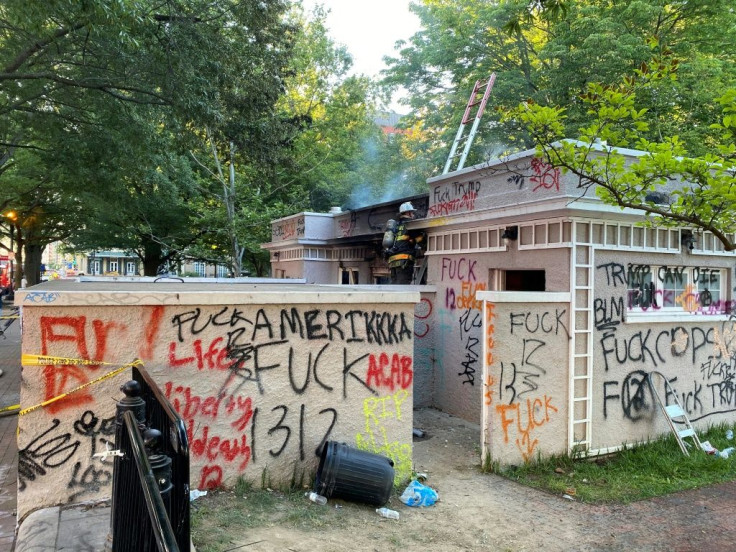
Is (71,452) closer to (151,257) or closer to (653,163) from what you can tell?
(653,163)

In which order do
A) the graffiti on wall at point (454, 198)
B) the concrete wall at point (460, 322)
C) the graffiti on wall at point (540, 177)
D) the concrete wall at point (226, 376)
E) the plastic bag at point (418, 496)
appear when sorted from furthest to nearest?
the graffiti on wall at point (454, 198) → the concrete wall at point (460, 322) → the graffiti on wall at point (540, 177) → the plastic bag at point (418, 496) → the concrete wall at point (226, 376)

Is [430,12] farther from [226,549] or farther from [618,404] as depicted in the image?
[226,549]

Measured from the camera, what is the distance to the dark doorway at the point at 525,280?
9.78m

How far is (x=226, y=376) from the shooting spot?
507 cm

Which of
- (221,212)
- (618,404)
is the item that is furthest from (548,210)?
(221,212)

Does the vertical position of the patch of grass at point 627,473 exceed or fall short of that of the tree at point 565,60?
it falls short

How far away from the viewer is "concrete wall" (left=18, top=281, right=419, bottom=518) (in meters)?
4.32

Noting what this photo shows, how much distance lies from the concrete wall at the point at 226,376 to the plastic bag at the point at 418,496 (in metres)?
0.28

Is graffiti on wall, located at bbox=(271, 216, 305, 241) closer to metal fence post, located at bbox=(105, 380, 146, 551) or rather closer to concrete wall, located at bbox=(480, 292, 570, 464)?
concrete wall, located at bbox=(480, 292, 570, 464)

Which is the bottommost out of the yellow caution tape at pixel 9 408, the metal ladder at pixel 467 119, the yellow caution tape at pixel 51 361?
the yellow caution tape at pixel 9 408

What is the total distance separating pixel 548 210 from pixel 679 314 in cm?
290

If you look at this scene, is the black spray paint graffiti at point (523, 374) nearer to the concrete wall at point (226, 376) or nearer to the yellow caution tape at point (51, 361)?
the concrete wall at point (226, 376)

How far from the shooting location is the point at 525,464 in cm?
693

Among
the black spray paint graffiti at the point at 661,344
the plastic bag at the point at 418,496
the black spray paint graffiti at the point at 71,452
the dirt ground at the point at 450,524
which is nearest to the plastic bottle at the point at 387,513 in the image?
the dirt ground at the point at 450,524
